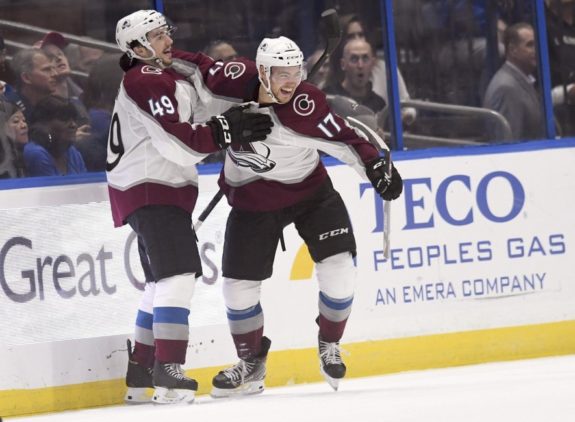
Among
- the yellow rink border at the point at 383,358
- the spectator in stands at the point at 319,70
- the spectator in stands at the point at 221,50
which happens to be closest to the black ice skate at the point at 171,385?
the yellow rink border at the point at 383,358

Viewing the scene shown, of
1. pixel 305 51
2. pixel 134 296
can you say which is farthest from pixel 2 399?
pixel 305 51

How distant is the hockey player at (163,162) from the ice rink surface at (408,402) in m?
0.25

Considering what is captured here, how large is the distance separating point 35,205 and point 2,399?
733mm

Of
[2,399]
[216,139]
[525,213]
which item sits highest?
[216,139]

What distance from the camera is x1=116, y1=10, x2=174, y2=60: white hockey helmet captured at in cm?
529

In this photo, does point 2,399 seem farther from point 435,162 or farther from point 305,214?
point 435,162

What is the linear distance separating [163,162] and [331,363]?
962 millimetres

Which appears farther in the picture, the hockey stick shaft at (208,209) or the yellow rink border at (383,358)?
the hockey stick shaft at (208,209)

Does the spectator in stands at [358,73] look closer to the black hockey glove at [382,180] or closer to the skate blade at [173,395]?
the black hockey glove at [382,180]

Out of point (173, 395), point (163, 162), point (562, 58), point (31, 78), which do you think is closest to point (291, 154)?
point (163, 162)

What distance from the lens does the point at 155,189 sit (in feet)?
17.3

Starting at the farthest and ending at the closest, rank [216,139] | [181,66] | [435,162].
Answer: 1. [435,162]
2. [181,66]
3. [216,139]

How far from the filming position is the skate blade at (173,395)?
5.21 meters

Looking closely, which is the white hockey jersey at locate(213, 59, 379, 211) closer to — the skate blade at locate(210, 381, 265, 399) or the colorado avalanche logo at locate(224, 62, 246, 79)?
the colorado avalanche logo at locate(224, 62, 246, 79)
